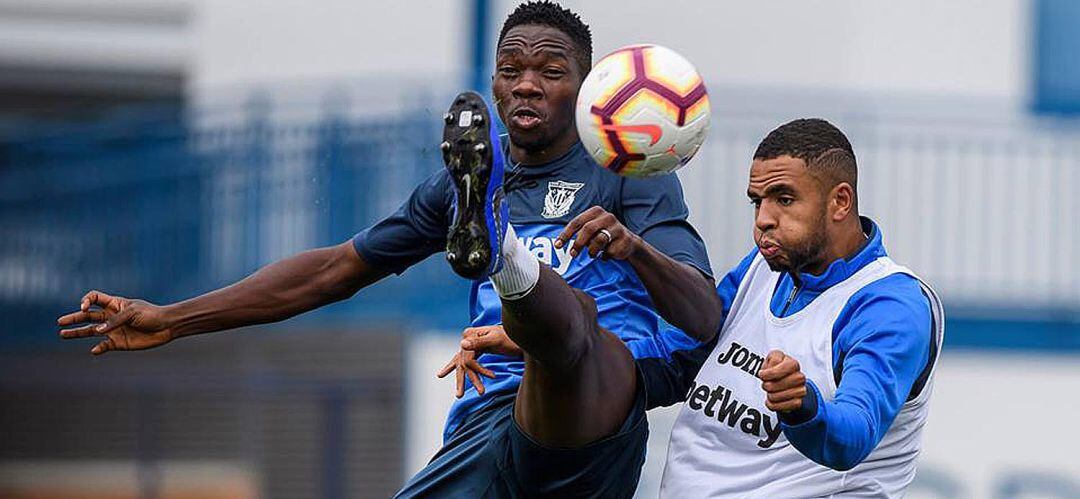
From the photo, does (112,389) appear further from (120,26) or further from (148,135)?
(120,26)

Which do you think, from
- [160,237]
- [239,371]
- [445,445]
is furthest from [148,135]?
[445,445]

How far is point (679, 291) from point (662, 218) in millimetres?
388

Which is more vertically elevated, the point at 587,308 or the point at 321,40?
the point at 321,40

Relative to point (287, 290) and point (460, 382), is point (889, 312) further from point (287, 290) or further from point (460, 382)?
point (287, 290)

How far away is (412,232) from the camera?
6797 mm

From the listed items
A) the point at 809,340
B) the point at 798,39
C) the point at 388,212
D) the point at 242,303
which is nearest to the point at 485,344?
the point at 809,340

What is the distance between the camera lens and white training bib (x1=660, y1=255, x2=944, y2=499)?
585 cm

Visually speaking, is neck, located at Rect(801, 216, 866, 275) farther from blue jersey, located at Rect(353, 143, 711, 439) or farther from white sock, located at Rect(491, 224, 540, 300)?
white sock, located at Rect(491, 224, 540, 300)

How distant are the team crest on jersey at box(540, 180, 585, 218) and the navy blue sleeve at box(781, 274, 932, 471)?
3.34ft

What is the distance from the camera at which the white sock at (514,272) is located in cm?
566

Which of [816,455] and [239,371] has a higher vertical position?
[816,455]

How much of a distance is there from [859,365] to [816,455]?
320 mm

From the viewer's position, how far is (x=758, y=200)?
588cm

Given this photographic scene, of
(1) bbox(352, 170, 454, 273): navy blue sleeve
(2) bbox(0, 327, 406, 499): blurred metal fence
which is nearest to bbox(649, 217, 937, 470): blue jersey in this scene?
(1) bbox(352, 170, 454, 273): navy blue sleeve
